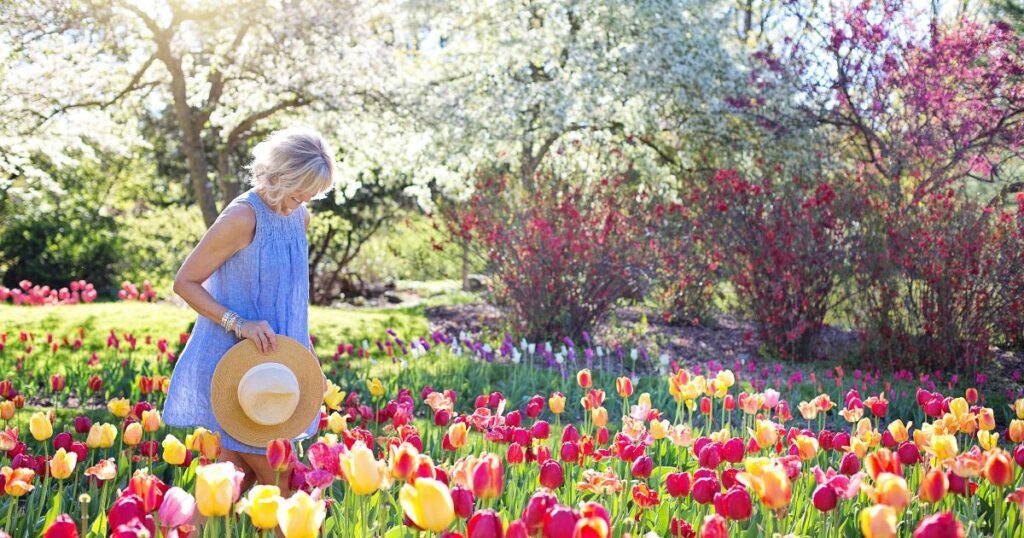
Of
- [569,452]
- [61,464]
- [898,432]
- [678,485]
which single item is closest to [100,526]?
[61,464]

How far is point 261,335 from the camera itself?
8.79ft

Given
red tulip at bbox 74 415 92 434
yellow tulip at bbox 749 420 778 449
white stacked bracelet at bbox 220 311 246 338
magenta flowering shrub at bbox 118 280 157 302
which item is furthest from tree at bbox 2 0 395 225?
yellow tulip at bbox 749 420 778 449

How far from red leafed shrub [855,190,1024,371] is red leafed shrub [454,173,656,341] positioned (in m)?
1.96

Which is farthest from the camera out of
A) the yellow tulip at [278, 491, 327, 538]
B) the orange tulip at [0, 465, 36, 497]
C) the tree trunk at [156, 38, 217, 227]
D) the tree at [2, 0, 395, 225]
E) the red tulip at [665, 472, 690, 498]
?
the tree trunk at [156, 38, 217, 227]

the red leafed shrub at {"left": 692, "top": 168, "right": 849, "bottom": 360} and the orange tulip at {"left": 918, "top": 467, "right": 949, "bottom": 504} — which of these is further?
the red leafed shrub at {"left": 692, "top": 168, "right": 849, "bottom": 360}

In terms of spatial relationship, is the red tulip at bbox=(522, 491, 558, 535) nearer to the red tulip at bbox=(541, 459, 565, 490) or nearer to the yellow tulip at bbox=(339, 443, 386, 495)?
the yellow tulip at bbox=(339, 443, 386, 495)

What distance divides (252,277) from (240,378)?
0.35 meters

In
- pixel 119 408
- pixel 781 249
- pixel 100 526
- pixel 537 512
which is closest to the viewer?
pixel 537 512

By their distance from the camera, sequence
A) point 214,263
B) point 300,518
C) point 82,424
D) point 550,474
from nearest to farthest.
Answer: point 300,518 → point 550,474 → point 214,263 → point 82,424

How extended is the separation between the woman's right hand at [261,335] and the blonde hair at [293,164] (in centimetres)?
39

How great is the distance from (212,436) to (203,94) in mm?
9484

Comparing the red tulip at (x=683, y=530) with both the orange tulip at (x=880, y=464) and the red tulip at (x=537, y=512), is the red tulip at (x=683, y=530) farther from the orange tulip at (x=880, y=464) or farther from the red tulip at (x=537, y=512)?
the red tulip at (x=537, y=512)

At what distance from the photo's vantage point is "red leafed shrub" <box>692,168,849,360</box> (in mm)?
7379

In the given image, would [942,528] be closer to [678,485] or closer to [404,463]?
[678,485]
